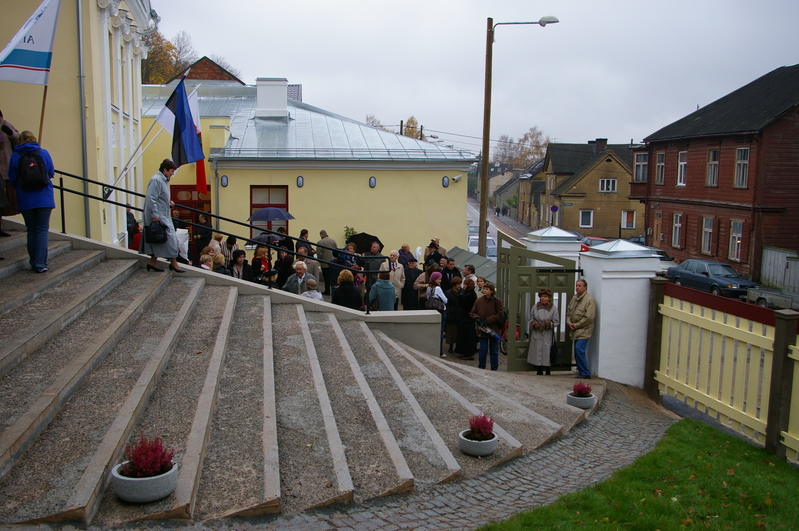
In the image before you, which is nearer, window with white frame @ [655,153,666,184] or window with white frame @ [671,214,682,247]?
window with white frame @ [671,214,682,247]

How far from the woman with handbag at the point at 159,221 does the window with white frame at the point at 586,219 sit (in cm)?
5606

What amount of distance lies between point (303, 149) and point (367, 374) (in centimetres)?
1612

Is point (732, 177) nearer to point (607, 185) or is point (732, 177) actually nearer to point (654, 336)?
point (654, 336)

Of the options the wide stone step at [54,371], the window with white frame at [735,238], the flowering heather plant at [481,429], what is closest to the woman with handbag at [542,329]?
the flowering heather plant at [481,429]

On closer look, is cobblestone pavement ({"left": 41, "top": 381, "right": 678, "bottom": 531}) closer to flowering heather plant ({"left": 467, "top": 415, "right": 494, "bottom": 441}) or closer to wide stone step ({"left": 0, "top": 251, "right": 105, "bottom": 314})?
flowering heather plant ({"left": 467, "top": 415, "right": 494, "bottom": 441})

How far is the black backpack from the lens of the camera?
26.6ft

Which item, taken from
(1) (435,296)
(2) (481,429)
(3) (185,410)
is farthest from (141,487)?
(1) (435,296)

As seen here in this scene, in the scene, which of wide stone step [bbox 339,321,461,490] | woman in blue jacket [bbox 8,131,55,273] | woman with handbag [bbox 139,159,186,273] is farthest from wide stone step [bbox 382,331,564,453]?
woman in blue jacket [bbox 8,131,55,273]

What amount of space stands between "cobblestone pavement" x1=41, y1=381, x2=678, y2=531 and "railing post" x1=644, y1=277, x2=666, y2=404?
992mm

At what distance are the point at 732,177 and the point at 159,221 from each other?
31.1m

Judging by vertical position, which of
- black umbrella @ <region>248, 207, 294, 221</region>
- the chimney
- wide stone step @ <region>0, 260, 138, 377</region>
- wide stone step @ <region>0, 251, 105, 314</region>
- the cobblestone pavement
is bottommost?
the cobblestone pavement

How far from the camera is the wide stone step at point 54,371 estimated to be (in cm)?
466

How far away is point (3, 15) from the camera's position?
12.9 m

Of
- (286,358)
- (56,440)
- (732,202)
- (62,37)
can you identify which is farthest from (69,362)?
(732,202)
